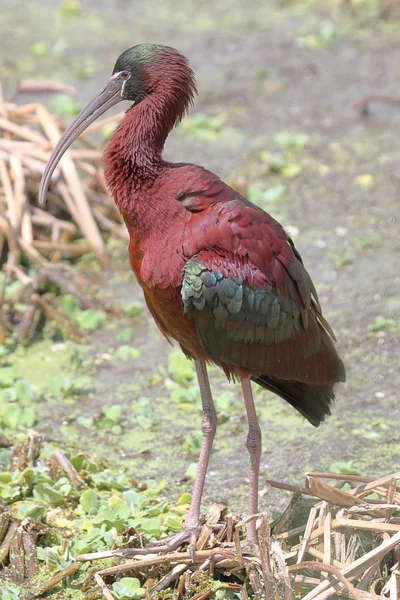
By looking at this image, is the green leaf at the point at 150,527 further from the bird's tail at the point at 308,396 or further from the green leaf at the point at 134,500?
the bird's tail at the point at 308,396

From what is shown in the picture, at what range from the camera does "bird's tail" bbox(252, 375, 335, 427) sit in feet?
16.7

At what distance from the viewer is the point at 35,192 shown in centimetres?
798

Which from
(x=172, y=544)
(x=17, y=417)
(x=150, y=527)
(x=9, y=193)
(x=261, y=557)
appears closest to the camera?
(x=261, y=557)

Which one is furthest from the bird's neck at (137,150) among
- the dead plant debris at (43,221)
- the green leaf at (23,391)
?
the dead plant debris at (43,221)

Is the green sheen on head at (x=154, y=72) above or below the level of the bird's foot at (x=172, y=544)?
above

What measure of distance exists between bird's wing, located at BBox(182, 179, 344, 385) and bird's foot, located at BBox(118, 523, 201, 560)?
786 millimetres

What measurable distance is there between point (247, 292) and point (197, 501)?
1.02 m

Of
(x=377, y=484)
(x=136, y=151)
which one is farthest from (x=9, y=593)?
(x=136, y=151)

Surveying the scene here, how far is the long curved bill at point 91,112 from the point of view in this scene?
4.78 m

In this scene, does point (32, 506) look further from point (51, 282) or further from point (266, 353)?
point (51, 282)

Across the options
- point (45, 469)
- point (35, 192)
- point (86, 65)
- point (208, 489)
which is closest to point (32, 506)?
point (45, 469)

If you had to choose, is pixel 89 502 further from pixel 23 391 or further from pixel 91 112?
pixel 91 112

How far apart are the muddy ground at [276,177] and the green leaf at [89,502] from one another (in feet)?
1.75

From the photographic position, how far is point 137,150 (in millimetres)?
4578
